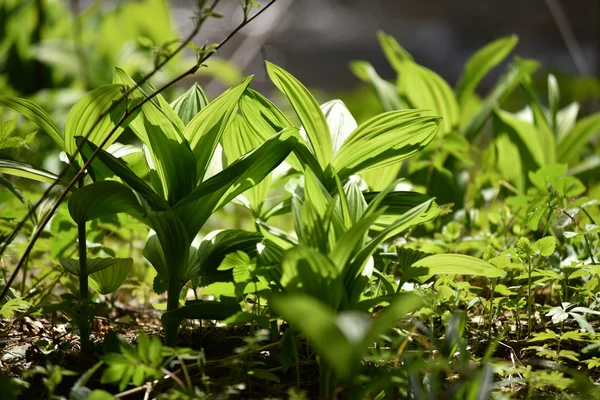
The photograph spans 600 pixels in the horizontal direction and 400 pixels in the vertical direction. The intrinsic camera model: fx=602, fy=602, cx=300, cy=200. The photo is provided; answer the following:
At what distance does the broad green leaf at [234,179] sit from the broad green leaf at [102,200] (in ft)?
0.21

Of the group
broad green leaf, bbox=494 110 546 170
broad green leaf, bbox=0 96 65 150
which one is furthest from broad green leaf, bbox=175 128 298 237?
broad green leaf, bbox=494 110 546 170

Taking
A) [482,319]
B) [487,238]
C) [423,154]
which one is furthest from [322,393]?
[423,154]

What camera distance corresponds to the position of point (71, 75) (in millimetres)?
2697

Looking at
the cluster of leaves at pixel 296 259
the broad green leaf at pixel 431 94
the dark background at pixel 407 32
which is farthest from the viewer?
the dark background at pixel 407 32

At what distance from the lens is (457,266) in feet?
2.64

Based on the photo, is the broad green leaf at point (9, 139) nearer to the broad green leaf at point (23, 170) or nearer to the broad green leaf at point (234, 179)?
the broad green leaf at point (23, 170)

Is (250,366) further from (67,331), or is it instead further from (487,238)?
(487,238)

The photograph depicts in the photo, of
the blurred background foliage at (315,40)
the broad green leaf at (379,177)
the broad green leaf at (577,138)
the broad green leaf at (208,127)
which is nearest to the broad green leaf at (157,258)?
the broad green leaf at (208,127)

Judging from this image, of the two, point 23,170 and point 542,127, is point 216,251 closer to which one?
point 23,170

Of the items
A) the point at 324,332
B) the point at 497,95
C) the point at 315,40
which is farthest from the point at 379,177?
the point at 315,40

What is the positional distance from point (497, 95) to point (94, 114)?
112 cm

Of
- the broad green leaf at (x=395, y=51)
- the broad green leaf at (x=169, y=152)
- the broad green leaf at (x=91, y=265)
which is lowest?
the broad green leaf at (x=91, y=265)

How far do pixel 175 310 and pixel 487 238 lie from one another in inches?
24.8

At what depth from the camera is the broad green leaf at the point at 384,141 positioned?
924 mm
